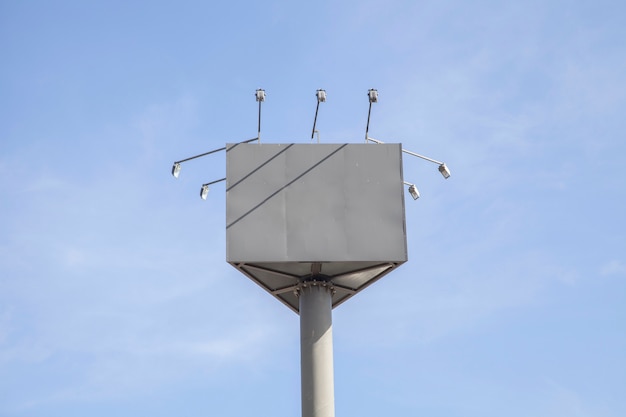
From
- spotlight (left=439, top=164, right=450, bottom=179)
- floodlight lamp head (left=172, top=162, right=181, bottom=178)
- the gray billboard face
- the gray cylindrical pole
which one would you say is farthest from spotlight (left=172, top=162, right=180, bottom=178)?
spotlight (left=439, top=164, right=450, bottom=179)

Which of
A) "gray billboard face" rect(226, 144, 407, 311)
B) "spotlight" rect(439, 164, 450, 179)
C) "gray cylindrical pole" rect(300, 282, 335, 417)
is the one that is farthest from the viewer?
"spotlight" rect(439, 164, 450, 179)

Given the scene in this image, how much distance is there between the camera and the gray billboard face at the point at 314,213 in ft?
116

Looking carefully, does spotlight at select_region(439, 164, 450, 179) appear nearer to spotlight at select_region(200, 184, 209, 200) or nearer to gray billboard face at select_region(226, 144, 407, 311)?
gray billboard face at select_region(226, 144, 407, 311)

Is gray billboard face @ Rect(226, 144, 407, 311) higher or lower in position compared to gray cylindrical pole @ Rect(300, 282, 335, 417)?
higher

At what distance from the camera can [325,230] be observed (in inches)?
1403

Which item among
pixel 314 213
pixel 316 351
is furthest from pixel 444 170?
pixel 316 351

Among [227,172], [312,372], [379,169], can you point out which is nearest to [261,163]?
[227,172]

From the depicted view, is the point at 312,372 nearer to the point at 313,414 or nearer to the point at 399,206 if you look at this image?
the point at 313,414

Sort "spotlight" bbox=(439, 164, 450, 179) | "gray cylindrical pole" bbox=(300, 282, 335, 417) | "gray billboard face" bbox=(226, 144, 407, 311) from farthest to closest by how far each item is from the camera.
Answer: "spotlight" bbox=(439, 164, 450, 179)
"gray billboard face" bbox=(226, 144, 407, 311)
"gray cylindrical pole" bbox=(300, 282, 335, 417)

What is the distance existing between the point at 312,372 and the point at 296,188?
518 cm

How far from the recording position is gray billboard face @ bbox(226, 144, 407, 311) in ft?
116

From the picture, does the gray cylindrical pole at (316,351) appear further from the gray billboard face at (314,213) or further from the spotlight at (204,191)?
the spotlight at (204,191)

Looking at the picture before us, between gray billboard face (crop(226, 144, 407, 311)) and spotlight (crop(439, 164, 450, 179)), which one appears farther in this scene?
spotlight (crop(439, 164, 450, 179))

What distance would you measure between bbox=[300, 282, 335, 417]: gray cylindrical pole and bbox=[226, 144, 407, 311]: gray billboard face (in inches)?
25.2
